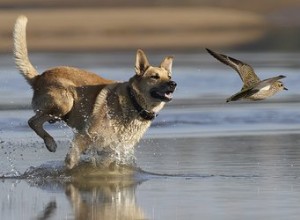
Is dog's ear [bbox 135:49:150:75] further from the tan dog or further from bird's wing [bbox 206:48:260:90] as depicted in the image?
bird's wing [bbox 206:48:260:90]

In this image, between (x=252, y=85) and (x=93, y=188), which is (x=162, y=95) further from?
(x=252, y=85)

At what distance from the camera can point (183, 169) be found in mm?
11531

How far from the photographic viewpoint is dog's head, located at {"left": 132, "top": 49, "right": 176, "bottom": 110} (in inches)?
452

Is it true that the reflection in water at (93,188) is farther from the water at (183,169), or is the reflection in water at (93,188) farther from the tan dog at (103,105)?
the tan dog at (103,105)

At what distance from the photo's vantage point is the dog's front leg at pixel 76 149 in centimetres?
1145

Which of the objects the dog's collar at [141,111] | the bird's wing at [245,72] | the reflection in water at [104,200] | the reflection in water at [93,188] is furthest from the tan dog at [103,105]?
the bird's wing at [245,72]

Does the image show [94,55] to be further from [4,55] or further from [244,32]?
[244,32]

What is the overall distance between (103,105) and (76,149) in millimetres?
510

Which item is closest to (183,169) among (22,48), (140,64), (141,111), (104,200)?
(141,111)

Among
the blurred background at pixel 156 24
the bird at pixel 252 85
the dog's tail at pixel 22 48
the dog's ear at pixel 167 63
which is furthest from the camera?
the blurred background at pixel 156 24

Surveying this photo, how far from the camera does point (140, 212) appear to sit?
932 centimetres

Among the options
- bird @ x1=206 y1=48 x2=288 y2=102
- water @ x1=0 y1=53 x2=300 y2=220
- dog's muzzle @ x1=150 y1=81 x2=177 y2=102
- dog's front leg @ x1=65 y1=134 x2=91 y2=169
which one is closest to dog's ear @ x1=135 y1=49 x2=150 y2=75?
dog's muzzle @ x1=150 y1=81 x2=177 y2=102

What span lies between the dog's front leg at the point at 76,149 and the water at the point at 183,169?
0.12 metres

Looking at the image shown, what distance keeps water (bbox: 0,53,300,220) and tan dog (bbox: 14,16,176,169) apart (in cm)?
29
